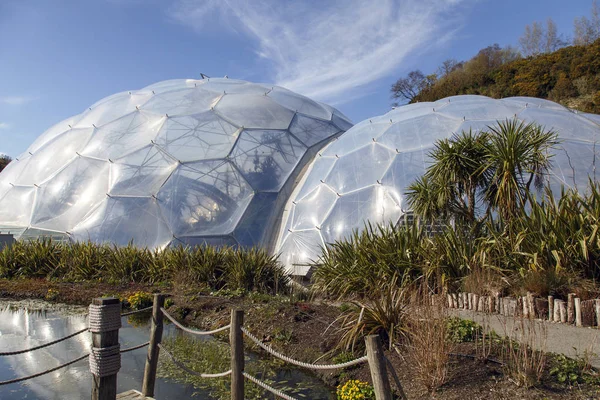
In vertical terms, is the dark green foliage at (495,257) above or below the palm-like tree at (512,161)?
below

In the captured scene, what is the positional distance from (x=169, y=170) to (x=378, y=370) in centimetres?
1258

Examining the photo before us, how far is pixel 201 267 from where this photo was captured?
10883 mm

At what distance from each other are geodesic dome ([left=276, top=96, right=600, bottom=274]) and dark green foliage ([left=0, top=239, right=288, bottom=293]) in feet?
4.43

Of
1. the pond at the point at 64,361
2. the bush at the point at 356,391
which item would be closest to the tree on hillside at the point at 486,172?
the bush at the point at 356,391

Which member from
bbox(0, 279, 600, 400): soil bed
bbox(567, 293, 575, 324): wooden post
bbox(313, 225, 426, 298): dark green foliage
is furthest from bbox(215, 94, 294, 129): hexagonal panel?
bbox(567, 293, 575, 324): wooden post

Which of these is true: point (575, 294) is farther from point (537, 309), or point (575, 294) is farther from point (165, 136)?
point (165, 136)

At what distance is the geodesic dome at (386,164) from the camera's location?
11500 millimetres

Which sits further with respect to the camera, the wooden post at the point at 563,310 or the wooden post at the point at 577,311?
the wooden post at the point at 563,310

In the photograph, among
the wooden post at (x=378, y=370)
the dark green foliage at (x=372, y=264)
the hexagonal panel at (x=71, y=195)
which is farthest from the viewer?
the hexagonal panel at (x=71, y=195)

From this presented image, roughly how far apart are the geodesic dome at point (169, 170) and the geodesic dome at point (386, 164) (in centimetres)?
Answer: 154

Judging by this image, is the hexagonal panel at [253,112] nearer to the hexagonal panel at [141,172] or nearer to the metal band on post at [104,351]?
the hexagonal panel at [141,172]

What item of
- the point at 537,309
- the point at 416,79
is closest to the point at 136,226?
the point at 537,309

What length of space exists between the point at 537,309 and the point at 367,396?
2853 millimetres

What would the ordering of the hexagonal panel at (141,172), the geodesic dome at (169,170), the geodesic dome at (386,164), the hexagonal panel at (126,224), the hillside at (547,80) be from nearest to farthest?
the geodesic dome at (386,164) < the hexagonal panel at (126,224) < the geodesic dome at (169,170) < the hexagonal panel at (141,172) < the hillside at (547,80)
